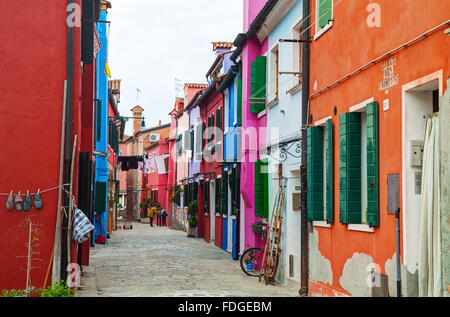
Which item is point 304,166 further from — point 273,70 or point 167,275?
point 167,275

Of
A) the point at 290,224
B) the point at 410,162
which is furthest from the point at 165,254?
the point at 410,162

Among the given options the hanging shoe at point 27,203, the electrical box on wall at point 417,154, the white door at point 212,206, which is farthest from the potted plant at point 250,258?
the white door at point 212,206

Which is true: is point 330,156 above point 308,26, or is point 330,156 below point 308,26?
below

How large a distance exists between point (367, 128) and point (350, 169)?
869mm

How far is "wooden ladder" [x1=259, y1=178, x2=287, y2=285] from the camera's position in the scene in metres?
12.9

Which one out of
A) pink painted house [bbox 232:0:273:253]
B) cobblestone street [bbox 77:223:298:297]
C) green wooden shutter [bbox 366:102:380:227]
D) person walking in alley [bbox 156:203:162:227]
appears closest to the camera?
green wooden shutter [bbox 366:102:380:227]

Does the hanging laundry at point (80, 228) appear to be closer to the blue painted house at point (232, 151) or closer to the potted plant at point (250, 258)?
the potted plant at point (250, 258)

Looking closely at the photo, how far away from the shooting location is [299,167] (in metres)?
11.9

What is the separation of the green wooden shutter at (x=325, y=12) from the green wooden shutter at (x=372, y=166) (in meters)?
2.62

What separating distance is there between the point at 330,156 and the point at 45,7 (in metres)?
5.22

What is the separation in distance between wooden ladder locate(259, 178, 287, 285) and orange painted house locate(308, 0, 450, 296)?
2133 mm

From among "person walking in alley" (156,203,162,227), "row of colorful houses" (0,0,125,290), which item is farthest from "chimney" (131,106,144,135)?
"row of colorful houses" (0,0,125,290)

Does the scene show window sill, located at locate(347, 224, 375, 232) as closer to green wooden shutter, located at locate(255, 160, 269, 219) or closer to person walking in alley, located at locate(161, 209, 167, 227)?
green wooden shutter, located at locate(255, 160, 269, 219)

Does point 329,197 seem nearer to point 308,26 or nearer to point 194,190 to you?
point 308,26
